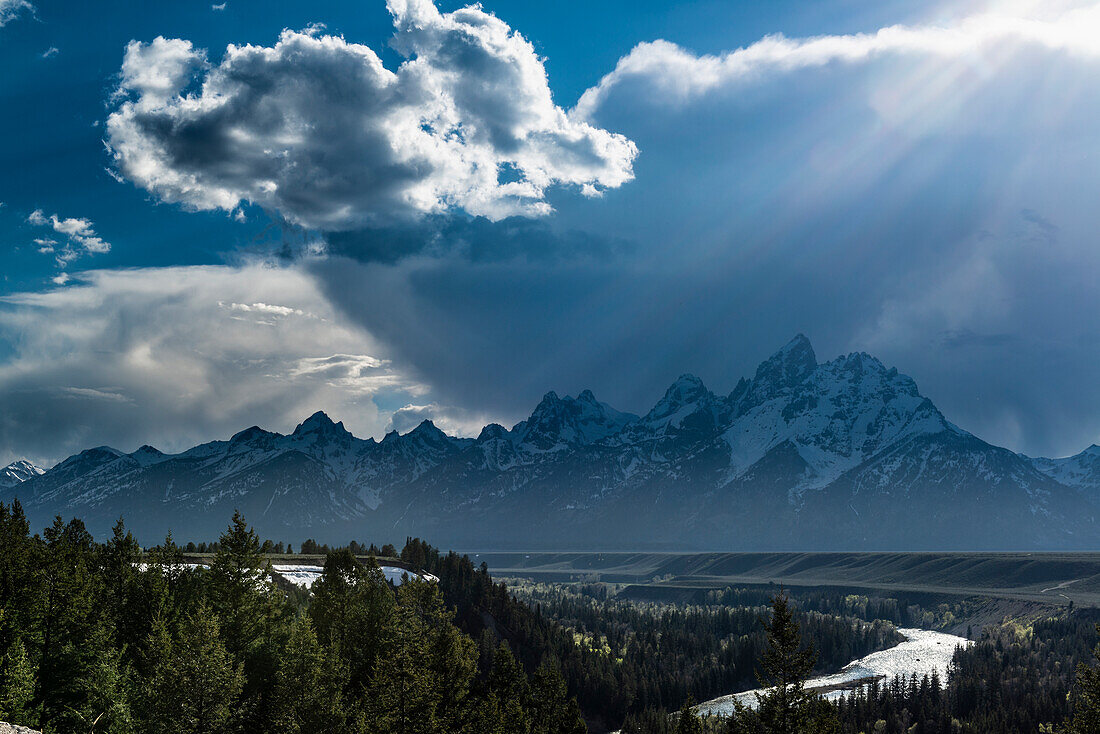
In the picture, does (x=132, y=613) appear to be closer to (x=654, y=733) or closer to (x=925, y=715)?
(x=654, y=733)

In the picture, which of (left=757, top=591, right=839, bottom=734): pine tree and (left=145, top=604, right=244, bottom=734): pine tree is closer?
(left=145, top=604, right=244, bottom=734): pine tree

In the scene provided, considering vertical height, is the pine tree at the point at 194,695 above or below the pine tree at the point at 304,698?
Answer: above

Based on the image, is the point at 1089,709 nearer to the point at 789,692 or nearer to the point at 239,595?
the point at 789,692

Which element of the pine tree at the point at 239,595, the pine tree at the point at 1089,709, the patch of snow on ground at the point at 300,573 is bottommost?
the patch of snow on ground at the point at 300,573

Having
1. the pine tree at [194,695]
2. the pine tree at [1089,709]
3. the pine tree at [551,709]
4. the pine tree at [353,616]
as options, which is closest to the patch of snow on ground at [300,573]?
the pine tree at [353,616]

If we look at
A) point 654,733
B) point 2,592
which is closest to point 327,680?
point 2,592

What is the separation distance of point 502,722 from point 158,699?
43.2 m

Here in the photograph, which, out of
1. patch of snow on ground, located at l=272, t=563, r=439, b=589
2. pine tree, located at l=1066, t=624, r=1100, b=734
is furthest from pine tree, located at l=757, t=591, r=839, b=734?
patch of snow on ground, located at l=272, t=563, r=439, b=589

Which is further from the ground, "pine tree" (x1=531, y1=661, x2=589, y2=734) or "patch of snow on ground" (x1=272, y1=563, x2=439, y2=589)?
"patch of snow on ground" (x1=272, y1=563, x2=439, y2=589)

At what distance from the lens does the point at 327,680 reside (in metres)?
68.9

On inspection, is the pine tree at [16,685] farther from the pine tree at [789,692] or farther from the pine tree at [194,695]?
the pine tree at [789,692]

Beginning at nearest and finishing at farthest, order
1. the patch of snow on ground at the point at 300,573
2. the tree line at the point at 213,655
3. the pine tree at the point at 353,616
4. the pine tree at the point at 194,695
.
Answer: the pine tree at the point at 194,695, the tree line at the point at 213,655, the pine tree at the point at 353,616, the patch of snow on ground at the point at 300,573

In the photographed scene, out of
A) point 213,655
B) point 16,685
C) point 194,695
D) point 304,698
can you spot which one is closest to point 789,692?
point 304,698

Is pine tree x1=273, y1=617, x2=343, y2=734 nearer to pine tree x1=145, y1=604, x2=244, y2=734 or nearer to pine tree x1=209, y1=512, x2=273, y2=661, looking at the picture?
pine tree x1=209, y1=512, x2=273, y2=661
